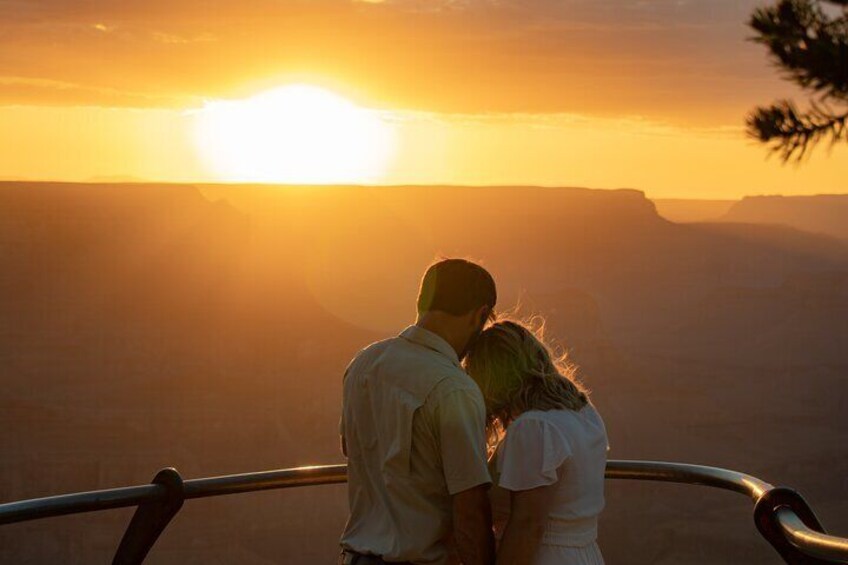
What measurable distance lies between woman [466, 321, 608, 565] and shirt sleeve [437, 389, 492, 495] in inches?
6.2

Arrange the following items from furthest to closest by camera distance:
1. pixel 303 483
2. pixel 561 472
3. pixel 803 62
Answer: pixel 303 483
pixel 561 472
pixel 803 62

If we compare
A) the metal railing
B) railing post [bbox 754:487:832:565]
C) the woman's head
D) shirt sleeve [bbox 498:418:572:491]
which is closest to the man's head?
the woman's head

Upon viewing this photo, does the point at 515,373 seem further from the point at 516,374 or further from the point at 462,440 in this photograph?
the point at 462,440

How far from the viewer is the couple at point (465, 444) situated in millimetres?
2994

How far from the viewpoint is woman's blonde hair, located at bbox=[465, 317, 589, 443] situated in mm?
3215

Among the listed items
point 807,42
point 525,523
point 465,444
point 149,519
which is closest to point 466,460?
point 465,444

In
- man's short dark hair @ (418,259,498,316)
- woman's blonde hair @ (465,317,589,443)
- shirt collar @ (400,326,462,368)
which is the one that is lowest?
woman's blonde hair @ (465,317,589,443)

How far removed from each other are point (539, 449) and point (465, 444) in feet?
0.80

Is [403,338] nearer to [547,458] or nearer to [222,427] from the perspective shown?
[547,458]

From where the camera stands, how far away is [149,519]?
127 inches

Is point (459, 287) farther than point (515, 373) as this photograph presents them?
No

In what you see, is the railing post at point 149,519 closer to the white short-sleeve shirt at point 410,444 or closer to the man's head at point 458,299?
the white short-sleeve shirt at point 410,444

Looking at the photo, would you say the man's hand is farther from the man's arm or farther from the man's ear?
the man's ear

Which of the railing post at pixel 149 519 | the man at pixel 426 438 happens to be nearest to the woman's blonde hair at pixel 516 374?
the man at pixel 426 438
